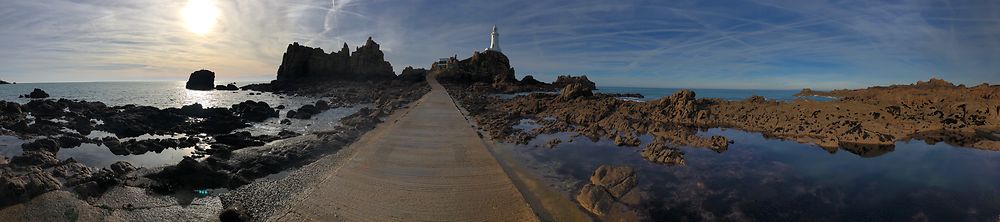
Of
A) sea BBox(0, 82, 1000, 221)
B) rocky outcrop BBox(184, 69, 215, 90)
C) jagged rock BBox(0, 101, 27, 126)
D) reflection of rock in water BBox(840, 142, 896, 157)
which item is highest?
rocky outcrop BBox(184, 69, 215, 90)

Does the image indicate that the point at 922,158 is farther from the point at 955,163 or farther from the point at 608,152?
the point at 608,152

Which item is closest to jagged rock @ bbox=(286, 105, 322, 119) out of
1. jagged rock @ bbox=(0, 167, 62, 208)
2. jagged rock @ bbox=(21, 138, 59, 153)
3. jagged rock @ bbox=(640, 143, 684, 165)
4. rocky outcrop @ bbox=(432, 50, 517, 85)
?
jagged rock @ bbox=(21, 138, 59, 153)

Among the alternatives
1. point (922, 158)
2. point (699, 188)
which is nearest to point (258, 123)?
point (699, 188)

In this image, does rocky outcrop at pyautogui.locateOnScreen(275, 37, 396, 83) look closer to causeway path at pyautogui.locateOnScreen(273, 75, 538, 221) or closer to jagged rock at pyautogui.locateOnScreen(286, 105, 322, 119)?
jagged rock at pyautogui.locateOnScreen(286, 105, 322, 119)

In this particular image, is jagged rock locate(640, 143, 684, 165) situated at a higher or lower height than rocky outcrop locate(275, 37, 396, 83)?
lower

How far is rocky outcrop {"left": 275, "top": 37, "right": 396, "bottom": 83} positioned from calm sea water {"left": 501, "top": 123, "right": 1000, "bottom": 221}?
2996 inches

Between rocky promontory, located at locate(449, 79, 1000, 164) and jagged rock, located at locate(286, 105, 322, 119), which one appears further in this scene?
jagged rock, located at locate(286, 105, 322, 119)

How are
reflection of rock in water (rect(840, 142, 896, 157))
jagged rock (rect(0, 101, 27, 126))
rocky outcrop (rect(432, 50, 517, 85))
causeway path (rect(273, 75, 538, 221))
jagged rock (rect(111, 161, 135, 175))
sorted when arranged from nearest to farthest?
causeway path (rect(273, 75, 538, 221))
jagged rock (rect(111, 161, 135, 175))
reflection of rock in water (rect(840, 142, 896, 157))
jagged rock (rect(0, 101, 27, 126))
rocky outcrop (rect(432, 50, 517, 85))

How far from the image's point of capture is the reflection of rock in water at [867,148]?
1467 centimetres

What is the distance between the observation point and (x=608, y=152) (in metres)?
15.0

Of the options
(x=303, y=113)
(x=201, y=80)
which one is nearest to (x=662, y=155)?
(x=303, y=113)

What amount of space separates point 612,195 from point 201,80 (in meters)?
113

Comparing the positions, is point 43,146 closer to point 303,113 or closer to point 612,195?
point 303,113

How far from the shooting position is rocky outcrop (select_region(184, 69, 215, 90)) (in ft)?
307
